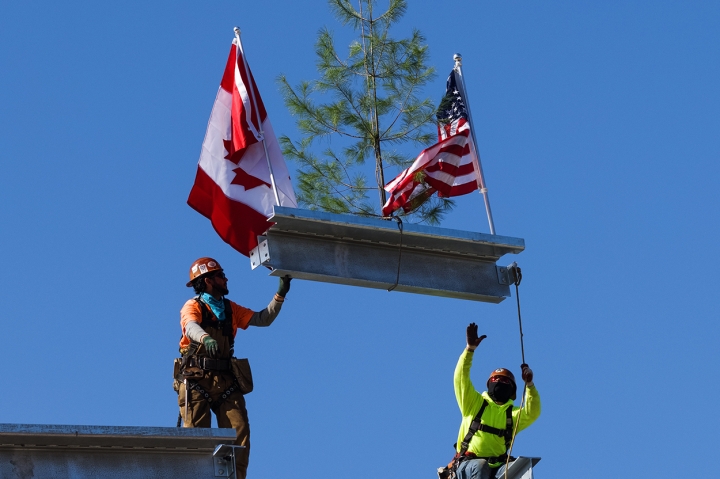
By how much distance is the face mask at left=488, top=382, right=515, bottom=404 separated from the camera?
12.8 metres

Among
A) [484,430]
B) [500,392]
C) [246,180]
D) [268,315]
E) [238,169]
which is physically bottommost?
[484,430]

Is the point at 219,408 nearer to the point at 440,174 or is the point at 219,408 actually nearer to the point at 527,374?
the point at 527,374

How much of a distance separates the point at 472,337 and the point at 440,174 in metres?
2.42

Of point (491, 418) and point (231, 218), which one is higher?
point (231, 218)

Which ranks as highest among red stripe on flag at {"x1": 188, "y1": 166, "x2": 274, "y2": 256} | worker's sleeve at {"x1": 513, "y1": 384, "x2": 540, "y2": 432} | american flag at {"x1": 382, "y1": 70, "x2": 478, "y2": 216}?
american flag at {"x1": 382, "y1": 70, "x2": 478, "y2": 216}

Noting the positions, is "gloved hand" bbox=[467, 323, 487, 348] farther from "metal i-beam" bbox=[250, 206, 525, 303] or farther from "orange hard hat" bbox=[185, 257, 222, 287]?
"orange hard hat" bbox=[185, 257, 222, 287]

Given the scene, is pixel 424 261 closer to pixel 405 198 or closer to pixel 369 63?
pixel 405 198

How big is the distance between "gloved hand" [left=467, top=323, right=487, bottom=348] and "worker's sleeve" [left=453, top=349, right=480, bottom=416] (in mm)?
100

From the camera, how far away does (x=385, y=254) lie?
1277cm

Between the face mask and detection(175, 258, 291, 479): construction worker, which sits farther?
the face mask

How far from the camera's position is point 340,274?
12445mm

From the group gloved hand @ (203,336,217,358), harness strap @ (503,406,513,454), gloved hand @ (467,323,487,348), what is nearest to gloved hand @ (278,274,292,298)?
gloved hand @ (203,336,217,358)

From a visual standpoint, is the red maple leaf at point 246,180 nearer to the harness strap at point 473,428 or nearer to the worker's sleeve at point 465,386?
the worker's sleeve at point 465,386

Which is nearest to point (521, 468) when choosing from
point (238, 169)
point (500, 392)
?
point (500, 392)
